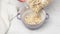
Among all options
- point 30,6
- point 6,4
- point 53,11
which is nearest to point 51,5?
point 53,11

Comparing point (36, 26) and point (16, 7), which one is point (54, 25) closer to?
point (36, 26)

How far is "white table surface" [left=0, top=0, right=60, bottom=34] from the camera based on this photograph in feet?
2.61

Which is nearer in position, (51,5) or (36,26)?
(36,26)

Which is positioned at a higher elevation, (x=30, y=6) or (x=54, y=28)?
(x=30, y=6)

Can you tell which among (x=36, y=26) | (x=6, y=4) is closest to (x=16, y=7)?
(x=6, y=4)

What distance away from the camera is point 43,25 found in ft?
2.69

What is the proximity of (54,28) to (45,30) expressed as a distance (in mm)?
52

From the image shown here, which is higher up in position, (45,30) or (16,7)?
(16,7)

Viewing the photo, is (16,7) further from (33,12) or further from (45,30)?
(45,30)

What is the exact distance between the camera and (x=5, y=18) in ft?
2.72

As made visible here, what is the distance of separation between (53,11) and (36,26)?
161 millimetres

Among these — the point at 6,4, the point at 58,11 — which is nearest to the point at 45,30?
the point at 58,11

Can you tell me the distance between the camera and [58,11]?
0.87 meters

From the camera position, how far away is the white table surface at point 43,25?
2.61 feet
